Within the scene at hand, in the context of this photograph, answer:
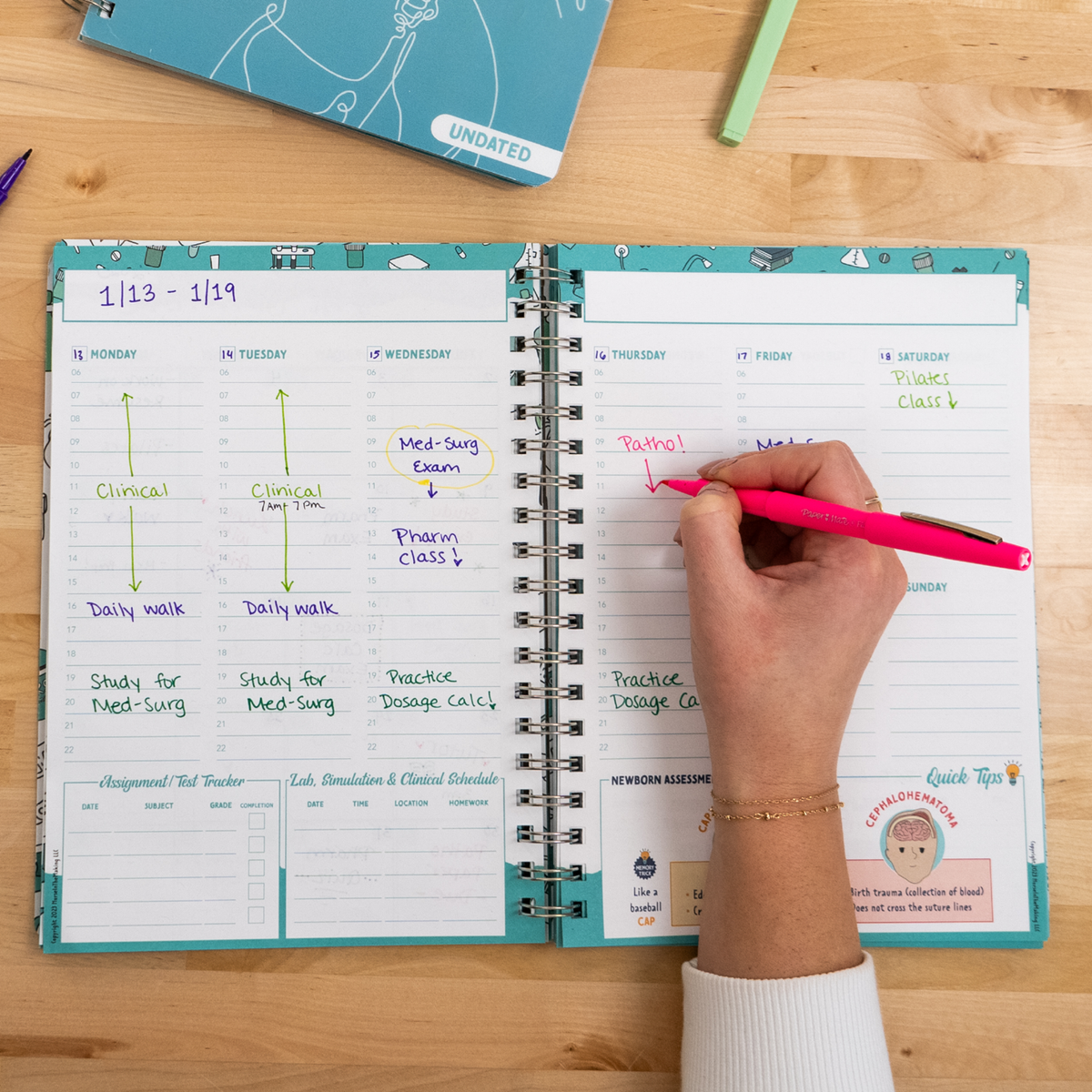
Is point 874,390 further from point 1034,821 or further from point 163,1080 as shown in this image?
point 163,1080

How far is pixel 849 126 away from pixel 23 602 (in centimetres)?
99

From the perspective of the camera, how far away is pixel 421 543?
2.79 ft

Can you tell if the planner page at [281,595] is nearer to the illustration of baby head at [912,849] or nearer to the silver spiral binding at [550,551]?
the silver spiral binding at [550,551]

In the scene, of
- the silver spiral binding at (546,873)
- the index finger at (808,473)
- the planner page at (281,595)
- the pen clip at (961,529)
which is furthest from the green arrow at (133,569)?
the pen clip at (961,529)

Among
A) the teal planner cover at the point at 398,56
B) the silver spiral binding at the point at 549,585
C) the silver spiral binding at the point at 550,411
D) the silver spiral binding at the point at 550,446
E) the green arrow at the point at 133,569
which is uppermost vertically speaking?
the teal planner cover at the point at 398,56

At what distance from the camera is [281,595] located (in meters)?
0.85

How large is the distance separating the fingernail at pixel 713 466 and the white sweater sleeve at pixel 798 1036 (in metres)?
0.45

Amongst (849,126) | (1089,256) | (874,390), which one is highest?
(849,126)

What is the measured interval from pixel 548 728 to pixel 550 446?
28cm

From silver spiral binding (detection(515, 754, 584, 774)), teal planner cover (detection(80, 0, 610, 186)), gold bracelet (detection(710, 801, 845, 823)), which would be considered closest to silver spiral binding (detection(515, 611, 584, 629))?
silver spiral binding (detection(515, 754, 584, 774))

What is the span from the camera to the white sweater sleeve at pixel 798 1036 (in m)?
0.68

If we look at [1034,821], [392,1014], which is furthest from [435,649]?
→ [1034,821]

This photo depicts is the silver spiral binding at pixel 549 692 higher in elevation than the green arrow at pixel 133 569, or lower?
lower

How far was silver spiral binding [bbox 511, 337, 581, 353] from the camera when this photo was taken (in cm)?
85
